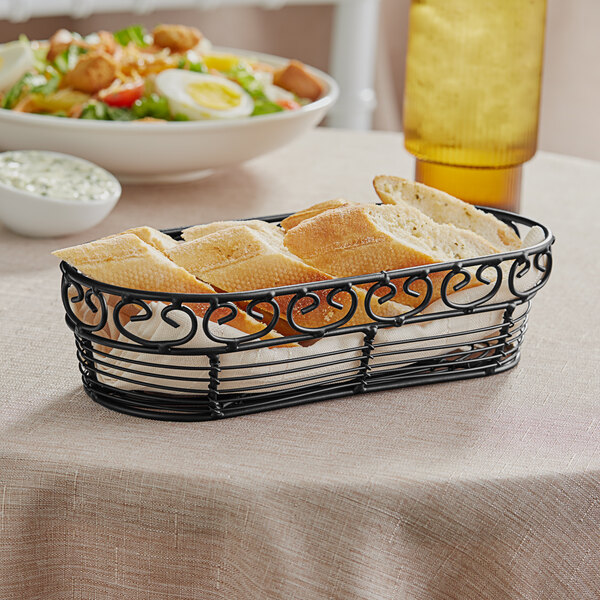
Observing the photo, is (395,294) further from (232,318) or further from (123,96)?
(123,96)

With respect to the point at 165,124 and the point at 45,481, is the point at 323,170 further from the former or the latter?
the point at 45,481

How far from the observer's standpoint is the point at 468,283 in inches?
32.7

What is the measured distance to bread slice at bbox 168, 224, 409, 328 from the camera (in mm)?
782

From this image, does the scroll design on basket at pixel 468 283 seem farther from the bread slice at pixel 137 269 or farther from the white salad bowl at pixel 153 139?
the white salad bowl at pixel 153 139

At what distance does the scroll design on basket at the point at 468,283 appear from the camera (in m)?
0.80

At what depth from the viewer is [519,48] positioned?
1.25 m

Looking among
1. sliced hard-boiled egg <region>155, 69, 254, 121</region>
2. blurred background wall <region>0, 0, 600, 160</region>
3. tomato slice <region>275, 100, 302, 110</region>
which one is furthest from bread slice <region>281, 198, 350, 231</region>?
blurred background wall <region>0, 0, 600, 160</region>

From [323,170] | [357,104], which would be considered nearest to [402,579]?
[323,170]

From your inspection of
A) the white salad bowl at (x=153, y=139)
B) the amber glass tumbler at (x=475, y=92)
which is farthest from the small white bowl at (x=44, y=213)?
the amber glass tumbler at (x=475, y=92)

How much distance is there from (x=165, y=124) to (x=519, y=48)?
0.55m

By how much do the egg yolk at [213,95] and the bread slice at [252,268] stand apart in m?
0.74

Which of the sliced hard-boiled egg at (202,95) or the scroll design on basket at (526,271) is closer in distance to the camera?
the scroll design on basket at (526,271)

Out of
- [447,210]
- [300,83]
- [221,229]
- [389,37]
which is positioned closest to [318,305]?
[221,229]

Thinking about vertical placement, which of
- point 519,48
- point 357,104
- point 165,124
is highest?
point 519,48
